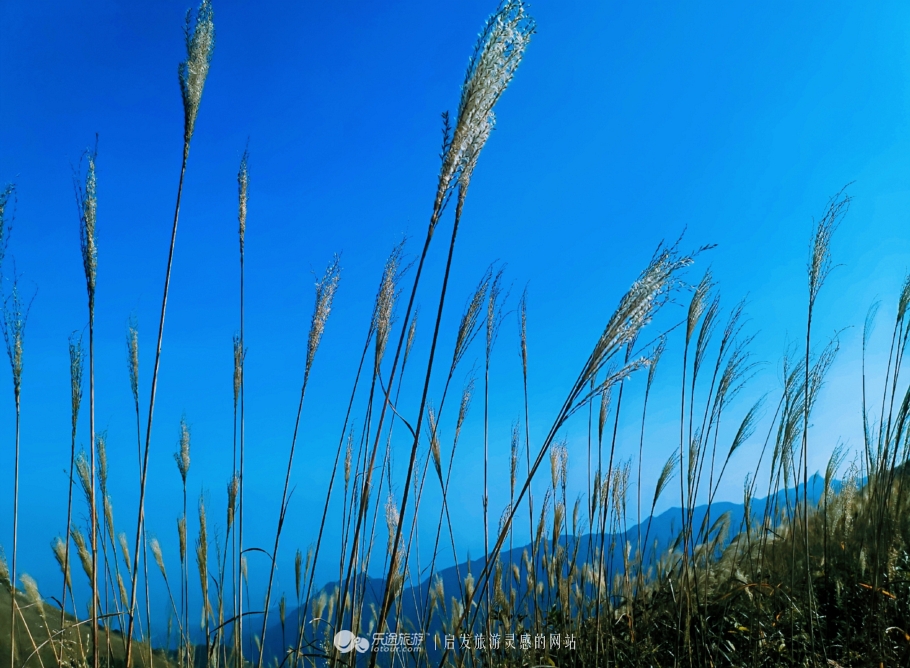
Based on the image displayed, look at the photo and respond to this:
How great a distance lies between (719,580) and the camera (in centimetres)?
367

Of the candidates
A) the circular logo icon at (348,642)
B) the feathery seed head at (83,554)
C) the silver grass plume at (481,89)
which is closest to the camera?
Result: the silver grass plume at (481,89)

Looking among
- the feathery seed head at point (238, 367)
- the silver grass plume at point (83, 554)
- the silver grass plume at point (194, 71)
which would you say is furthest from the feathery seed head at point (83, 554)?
the silver grass plume at point (194, 71)

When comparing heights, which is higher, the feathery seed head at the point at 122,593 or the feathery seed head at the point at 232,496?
the feathery seed head at the point at 232,496

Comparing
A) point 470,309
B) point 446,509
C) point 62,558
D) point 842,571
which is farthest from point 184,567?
point 842,571

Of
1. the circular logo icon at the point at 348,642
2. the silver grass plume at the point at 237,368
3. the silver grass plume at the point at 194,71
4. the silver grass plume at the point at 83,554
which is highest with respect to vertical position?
the silver grass plume at the point at 194,71

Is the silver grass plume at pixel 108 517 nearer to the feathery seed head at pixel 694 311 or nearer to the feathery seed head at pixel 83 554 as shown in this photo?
the feathery seed head at pixel 83 554

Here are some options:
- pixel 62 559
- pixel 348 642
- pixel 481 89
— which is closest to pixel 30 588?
pixel 62 559

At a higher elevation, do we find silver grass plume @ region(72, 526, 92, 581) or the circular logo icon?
silver grass plume @ region(72, 526, 92, 581)

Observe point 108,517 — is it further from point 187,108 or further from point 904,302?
point 904,302

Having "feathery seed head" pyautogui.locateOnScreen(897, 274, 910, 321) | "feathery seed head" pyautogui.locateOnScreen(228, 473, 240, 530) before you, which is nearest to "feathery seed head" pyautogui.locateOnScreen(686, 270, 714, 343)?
"feathery seed head" pyautogui.locateOnScreen(897, 274, 910, 321)

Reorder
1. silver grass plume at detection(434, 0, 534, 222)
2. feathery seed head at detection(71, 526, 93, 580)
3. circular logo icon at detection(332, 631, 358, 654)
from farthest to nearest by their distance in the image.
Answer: feathery seed head at detection(71, 526, 93, 580), circular logo icon at detection(332, 631, 358, 654), silver grass plume at detection(434, 0, 534, 222)

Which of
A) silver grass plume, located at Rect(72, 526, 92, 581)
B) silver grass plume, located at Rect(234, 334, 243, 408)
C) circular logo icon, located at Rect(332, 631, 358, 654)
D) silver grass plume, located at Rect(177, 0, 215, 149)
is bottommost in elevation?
circular logo icon, located at Rect(332, 631, 358, 654)

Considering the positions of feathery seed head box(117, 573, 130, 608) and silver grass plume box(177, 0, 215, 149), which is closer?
silver grass plume box(177, 0, 215, 149)

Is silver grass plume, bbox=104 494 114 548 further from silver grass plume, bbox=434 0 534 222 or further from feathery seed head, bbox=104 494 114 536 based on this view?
silver grass plume, bbox=434 0 534 222
